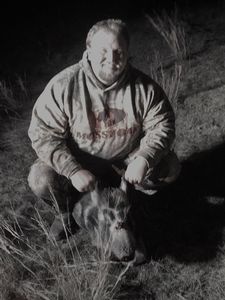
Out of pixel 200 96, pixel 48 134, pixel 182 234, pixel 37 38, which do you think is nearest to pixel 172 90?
pixel 200 96

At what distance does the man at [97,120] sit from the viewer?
90.6 inches

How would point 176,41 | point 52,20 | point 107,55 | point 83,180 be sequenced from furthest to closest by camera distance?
point 52,20
point 176,41
point 83,180
point 107,55

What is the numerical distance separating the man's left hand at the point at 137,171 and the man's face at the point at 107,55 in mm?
380

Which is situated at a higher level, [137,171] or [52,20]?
[137,171]

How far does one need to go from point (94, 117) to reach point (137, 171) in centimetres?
31

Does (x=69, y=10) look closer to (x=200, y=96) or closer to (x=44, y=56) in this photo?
(x=44, y=56)

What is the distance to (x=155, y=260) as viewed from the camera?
264 centimetres

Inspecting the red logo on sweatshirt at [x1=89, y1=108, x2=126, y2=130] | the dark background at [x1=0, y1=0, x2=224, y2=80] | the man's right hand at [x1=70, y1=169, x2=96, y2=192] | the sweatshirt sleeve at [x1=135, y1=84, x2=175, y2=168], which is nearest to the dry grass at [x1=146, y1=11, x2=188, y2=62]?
the dark background at [x1=0, y1=0, x2=224, y2=80]

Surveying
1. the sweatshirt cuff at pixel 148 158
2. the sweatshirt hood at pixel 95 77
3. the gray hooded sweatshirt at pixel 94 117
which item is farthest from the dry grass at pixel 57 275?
the sweatshirt hood at pixel 95 77

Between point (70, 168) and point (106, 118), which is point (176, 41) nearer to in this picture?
point (106, 118)

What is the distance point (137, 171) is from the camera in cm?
237

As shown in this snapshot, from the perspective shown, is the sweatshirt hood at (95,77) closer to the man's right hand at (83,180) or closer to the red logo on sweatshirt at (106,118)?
the red logo on sweatshirt at (106,118)

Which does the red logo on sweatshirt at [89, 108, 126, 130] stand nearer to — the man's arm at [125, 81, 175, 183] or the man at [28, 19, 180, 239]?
the man at [28, 19, 180, 239]

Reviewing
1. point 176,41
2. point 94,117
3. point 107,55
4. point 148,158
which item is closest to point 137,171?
point 148,158
